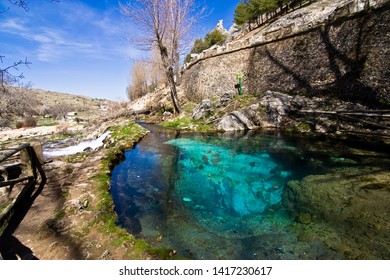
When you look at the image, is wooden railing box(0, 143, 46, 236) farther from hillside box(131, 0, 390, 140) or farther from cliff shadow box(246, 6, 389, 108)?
cliff shadow box(246, 6, 389, 108)

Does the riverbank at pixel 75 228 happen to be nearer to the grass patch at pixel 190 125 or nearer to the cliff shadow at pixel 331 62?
the grass patch at pixel 190 125

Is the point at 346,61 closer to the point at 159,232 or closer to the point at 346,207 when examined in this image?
the point at 346,207

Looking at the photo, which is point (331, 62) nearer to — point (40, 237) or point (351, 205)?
point (351, 205)

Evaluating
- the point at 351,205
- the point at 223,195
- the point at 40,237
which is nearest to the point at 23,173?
the point at 40,237

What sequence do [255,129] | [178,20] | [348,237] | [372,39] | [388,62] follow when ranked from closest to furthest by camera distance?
[348,237] → [388,62] → [372,39] → [255,129] → [178,20]

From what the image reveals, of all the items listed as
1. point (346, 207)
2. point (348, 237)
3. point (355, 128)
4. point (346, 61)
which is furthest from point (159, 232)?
point (346, 61)

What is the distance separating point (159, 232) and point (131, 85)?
60.1 metres

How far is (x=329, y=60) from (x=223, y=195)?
11.8 metres

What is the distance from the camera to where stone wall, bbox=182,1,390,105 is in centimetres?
1022

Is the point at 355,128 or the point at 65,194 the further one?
the point at 355,128

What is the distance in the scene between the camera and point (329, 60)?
12.6m

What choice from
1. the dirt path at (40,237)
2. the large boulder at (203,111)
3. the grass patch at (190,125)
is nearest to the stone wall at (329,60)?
the large boulder at (203,111)

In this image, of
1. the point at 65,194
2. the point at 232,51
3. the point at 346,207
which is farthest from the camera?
the point at 232,51

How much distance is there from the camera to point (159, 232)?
4.03m
